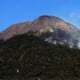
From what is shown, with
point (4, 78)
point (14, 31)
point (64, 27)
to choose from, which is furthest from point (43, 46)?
point (14, 31)

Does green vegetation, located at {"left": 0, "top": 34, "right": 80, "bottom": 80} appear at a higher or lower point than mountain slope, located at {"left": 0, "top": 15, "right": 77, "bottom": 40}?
lower

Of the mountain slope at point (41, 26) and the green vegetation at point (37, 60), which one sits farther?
the mountain slope at point (41, 26)

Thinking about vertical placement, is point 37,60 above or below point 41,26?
below

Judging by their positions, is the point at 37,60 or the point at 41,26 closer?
the point at 37,60

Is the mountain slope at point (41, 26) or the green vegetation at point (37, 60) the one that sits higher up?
the mountain slope at point (41, 26)

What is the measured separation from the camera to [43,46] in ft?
60.0

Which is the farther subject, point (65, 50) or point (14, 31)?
point (14, 31)

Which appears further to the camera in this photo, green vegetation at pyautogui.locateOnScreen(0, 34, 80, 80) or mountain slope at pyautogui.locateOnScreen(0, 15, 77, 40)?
mountain slope at pyautogui.locateOnScreen(0, 15, 77, 40)

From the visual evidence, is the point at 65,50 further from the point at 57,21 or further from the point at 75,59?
the point at 57,21

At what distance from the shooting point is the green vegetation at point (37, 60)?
15914 millimetres

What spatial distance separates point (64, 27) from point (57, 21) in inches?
24.5

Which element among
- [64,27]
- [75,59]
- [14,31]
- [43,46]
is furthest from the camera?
[14,31]

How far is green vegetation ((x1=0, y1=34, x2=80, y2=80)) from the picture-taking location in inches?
627

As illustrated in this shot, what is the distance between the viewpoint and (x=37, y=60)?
1698 centimetres
